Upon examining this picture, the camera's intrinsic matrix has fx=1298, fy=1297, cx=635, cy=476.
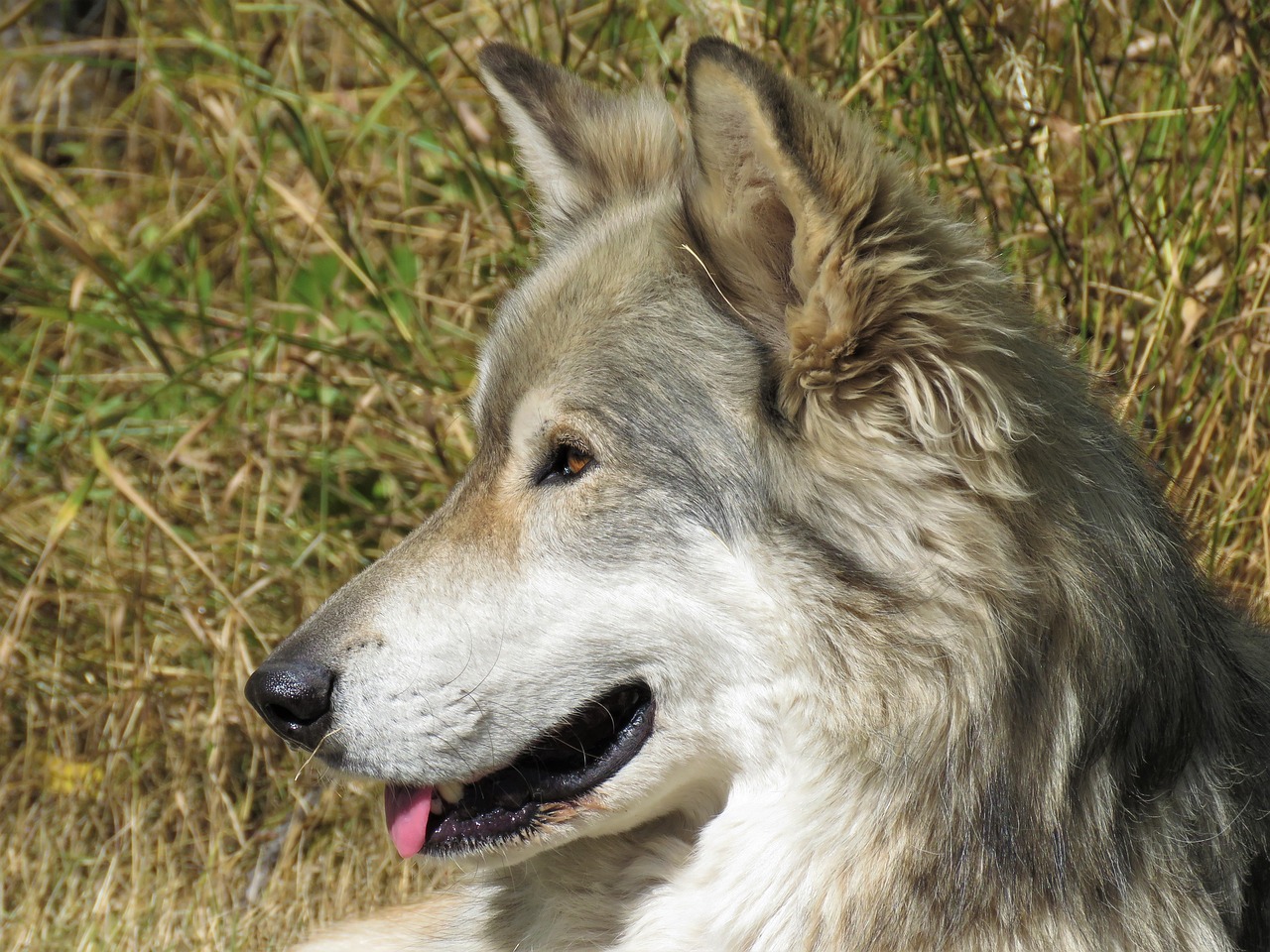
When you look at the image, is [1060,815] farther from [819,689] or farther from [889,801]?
[819,689]

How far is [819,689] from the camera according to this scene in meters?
2.04

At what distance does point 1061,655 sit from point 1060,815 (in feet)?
0.82

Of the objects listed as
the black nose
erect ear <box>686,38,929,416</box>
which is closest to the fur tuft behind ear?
erect ear <box>686,38,929,416</box>

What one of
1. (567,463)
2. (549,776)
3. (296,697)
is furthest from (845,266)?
(296,697)

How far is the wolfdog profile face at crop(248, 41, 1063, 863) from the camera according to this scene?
192 cm

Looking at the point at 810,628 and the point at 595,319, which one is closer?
the point at 810,628

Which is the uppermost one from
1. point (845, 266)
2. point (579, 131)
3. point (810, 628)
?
point (579, 131)

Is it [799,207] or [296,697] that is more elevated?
[799,207]

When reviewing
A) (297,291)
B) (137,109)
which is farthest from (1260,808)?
(137,109)

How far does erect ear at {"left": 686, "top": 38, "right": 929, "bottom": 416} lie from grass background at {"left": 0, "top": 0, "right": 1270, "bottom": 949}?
4.42ft

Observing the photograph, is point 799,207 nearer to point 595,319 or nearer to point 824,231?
point 824,231

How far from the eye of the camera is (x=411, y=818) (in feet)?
7.68

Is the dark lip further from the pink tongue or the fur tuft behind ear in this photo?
the fur tuft behind ear

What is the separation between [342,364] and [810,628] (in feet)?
8.62
